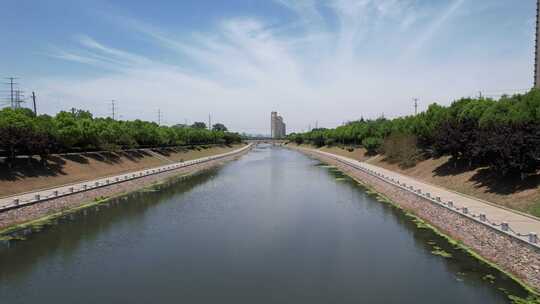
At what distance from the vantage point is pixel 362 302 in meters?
13.1

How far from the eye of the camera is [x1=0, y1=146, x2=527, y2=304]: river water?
1387 centimetres

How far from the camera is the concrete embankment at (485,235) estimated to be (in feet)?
45.8

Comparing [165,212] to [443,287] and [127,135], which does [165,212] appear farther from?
[127,135]

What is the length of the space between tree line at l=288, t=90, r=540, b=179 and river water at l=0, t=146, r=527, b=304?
701cm

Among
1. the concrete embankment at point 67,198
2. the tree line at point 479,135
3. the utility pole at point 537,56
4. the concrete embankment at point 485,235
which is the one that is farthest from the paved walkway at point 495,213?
the utility pole at point 537,56

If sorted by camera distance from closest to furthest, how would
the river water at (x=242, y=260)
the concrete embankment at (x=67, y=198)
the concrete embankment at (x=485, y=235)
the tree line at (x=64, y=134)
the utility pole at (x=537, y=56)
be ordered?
1. the river water at (x=242, y=260)
2. the concrete embankment at (x=485, y=235)
3. the concrete embankment at (x=67, y=198)
4. the tree line at (x=64, y=134)
5. the utility pole at (x=537, y=56)

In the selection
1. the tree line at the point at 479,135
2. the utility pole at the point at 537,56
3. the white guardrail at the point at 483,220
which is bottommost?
the white guardrail at the point at 483,220

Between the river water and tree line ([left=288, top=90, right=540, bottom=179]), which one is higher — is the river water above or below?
below

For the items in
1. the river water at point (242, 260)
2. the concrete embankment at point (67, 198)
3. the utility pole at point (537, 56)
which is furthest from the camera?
the utility pole at point (537, 56)

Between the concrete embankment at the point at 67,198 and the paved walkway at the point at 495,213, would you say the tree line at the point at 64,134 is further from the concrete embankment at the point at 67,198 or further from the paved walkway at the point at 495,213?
the paved walkway at the point at 495,213

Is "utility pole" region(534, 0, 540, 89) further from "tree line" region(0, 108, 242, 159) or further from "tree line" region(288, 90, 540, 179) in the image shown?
"tree line" region(0, 108, 242, 159)

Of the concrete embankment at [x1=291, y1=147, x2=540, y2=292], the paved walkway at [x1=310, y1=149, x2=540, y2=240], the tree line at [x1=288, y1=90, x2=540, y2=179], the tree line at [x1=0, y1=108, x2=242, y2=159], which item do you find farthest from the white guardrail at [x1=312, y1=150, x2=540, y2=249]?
the tree line at [x1=0, y1=108, x2=242, y2=159]

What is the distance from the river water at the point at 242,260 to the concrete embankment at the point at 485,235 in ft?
2.14

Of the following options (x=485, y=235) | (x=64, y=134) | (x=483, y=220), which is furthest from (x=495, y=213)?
(x=64, y=134)
